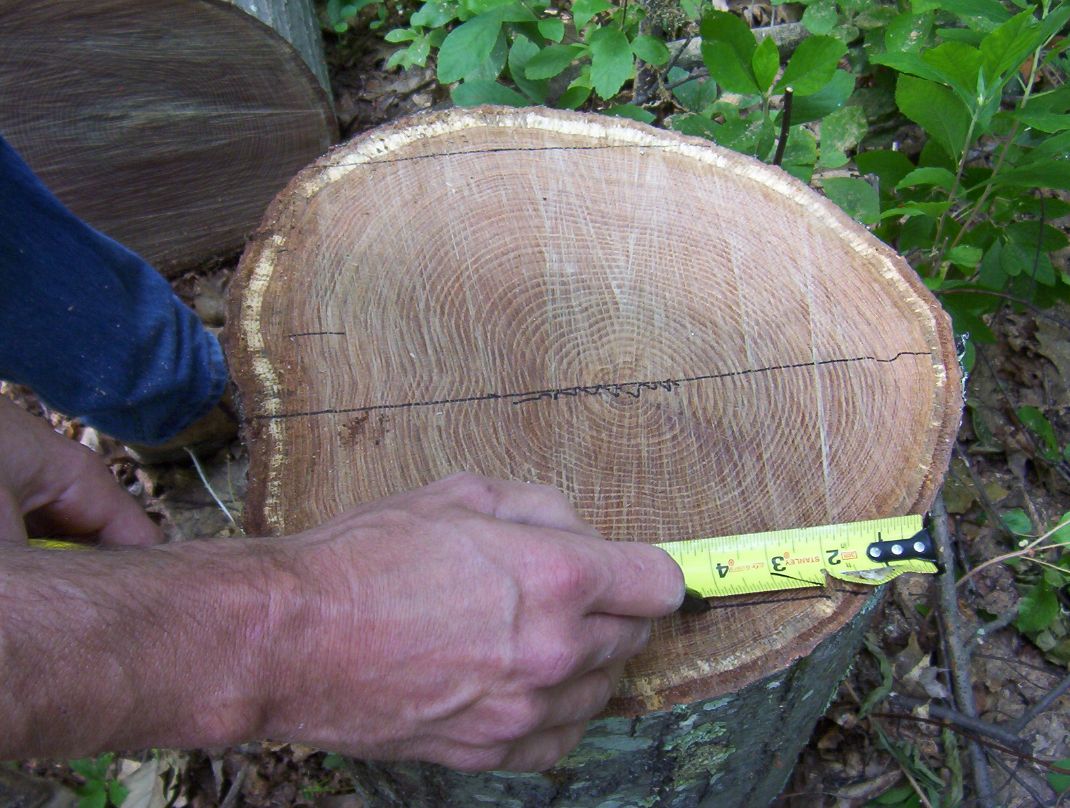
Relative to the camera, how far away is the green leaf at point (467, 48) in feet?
6.70

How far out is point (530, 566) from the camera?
3.03 feet

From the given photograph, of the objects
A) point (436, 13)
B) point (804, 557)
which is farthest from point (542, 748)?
point (436, 13)

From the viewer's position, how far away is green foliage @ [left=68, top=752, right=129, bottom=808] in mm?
1989

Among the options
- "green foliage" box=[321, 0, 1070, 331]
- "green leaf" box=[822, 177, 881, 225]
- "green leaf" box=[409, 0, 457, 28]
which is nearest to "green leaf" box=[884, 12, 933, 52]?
"green foliage" box=[321, 0, 1070, 331]

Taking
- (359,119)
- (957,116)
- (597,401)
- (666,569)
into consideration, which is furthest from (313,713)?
(359,119)

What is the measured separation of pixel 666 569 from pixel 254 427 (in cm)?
66

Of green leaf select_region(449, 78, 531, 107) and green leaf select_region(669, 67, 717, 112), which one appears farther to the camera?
green leaf select_region(669, 67, 717, 112)

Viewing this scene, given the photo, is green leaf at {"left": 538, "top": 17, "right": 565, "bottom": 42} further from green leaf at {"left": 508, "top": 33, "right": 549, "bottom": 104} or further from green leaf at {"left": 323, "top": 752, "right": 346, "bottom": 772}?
green leaf at {"left": 323, "top": 752, "right": 346, "bottom": 772}

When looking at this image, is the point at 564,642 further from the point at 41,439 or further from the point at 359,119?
the point at 359,119

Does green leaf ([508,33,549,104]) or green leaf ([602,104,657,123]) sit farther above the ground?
green leaf ([508,33,549,104])

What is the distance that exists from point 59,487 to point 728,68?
144 cm

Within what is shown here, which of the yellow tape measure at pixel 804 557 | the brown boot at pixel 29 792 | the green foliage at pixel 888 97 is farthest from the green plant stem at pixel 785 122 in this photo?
the brown boot at pixel 29 792

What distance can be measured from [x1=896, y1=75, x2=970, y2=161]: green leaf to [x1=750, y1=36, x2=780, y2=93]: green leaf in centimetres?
26

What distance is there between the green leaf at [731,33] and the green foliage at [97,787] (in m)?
2.15
